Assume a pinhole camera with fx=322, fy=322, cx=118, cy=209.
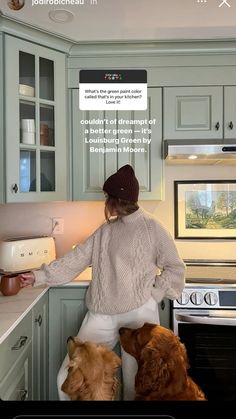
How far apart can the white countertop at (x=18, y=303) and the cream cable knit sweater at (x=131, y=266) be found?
48mm

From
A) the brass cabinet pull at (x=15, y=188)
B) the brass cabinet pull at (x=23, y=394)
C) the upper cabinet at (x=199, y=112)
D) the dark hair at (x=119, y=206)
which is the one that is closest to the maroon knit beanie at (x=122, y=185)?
the dark hair at (x=119, y=206)

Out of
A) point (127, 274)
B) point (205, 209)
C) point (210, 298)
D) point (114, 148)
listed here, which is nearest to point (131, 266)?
point (127, 274)

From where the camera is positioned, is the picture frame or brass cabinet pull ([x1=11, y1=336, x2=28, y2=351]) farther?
the picture frame

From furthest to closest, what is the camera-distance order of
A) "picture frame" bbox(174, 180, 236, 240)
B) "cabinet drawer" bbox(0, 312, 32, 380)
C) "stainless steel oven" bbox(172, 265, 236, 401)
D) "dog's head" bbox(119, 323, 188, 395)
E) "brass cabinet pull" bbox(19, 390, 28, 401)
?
"picture frame" bbox(174, 180, 236, 240)
"stainless steel oven" bbox(172, 265, 236, 401)
"brass cabinet pull" bbox(19, 390, 28, 401)
"cabinet drawer" bbox(0, 312, 32, 380)
"dog's head" bbox(119, 323, 188, 395)

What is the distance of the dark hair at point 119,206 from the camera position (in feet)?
3.24

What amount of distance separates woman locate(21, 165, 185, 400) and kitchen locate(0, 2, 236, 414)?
5.5 inches

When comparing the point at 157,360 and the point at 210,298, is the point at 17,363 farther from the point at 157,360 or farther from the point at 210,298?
the point at 210,298

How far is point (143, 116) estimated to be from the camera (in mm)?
736

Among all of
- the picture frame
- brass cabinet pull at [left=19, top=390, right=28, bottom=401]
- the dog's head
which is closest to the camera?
the dog's head

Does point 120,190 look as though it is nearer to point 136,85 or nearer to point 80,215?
point 136,85

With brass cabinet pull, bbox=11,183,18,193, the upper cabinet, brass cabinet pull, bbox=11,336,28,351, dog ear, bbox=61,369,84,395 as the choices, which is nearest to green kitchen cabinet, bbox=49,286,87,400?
brass cabinet pull, bbox=11,336,28,351

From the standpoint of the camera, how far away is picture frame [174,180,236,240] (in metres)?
1.38

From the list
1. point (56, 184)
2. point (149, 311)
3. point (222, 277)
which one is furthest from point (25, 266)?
point (222, 277)

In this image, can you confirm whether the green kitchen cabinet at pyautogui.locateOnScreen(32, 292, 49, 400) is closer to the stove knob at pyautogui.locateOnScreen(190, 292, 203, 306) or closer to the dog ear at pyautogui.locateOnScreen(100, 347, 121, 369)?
the dog ear at pyautogui.locateOnScreen(100, 347, 121, 369)
